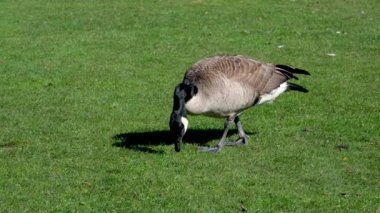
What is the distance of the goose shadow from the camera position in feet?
32.3

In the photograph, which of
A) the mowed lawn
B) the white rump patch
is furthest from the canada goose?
the mowed lawn

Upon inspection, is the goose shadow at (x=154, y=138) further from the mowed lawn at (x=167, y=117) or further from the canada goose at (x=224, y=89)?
the canada goose at (x=224, y=89)

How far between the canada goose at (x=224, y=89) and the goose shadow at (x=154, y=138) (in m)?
0.50

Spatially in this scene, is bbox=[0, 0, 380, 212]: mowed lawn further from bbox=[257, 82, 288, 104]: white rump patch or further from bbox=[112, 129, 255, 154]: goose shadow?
bbox=[257, 82, 288, 104]: white rump patch

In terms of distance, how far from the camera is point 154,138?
405 inches

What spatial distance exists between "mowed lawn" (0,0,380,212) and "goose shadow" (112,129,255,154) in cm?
3

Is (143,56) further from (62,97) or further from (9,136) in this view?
(9,136)

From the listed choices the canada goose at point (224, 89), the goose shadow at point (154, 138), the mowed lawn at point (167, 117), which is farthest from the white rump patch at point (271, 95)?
the goose shadow at point (154, 138)

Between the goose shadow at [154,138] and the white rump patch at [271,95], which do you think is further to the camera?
the white rump patch at [271,95]

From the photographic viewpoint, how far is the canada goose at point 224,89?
29.9ft

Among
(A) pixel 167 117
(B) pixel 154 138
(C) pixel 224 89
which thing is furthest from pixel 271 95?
(A) pixel 167 117

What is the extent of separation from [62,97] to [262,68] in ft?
12.3

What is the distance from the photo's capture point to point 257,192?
26.6ft

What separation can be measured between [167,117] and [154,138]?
3.38ft
